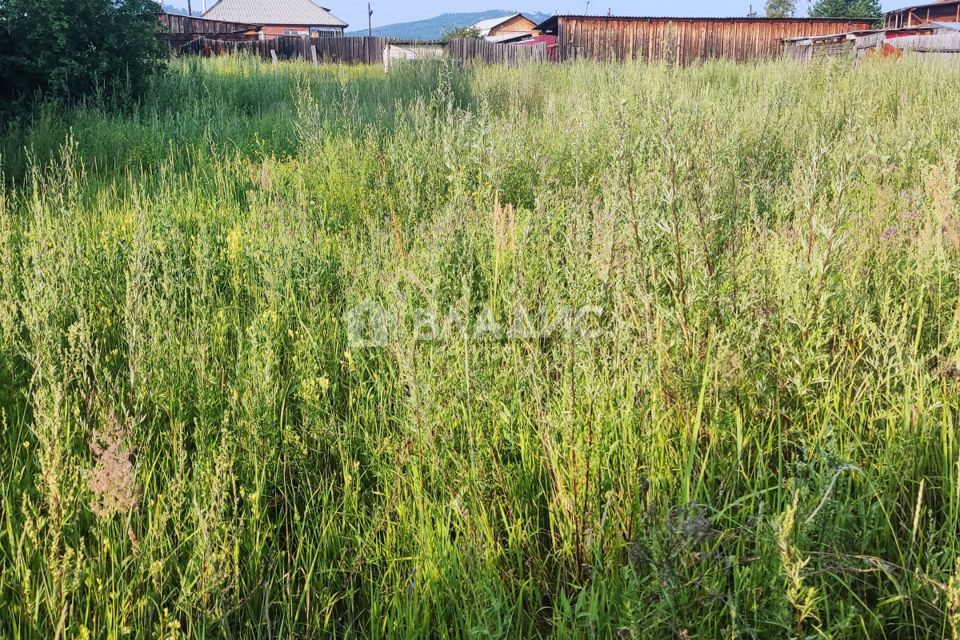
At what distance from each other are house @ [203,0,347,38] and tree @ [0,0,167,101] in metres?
65.3

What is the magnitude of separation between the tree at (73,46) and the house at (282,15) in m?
65.3

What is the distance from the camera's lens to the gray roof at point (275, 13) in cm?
7238

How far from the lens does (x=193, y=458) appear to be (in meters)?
2.20

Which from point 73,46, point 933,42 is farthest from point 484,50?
point 73,46

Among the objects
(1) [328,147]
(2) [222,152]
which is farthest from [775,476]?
(2) [222,152]

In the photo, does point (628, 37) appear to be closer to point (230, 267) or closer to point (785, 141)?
point (785, 141)

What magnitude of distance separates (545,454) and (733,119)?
213 inches

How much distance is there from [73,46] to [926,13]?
6141 cm

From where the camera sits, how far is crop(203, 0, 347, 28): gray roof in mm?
72375

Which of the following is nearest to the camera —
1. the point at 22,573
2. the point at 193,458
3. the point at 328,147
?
the point at 22,573

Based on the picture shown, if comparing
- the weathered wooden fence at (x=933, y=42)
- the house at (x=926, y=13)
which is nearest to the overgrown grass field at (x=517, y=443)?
the weathered wooden fence at (x=933, y=42)

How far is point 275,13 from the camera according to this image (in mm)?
74625

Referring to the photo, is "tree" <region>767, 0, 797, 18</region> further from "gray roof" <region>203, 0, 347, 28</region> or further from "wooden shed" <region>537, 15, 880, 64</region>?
"wooden shed" <region>537, 15, 880, 64</region>

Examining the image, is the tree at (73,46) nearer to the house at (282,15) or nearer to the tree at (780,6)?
the house at (282,15)
